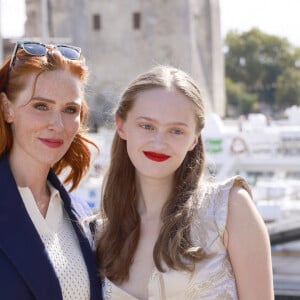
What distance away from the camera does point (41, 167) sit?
7.57 feet

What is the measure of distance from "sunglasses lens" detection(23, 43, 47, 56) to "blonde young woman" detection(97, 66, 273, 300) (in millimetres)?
294

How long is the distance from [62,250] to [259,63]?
53203mm

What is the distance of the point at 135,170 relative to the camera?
7.80 ft

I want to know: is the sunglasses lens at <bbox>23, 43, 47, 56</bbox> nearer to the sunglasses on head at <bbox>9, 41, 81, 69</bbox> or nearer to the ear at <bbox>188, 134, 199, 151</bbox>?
the sunglasses on head at <bbox>9, 41, 81, 69</bbox>

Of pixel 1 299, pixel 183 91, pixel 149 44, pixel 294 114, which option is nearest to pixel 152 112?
pixel 183 91

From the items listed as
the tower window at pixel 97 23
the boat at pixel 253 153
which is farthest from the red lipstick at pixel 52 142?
the tower window at pixel 97 23

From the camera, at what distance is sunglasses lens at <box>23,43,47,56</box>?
2.25 m

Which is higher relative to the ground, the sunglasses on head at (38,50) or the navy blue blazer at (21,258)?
the sunglasses on head at (38,50)

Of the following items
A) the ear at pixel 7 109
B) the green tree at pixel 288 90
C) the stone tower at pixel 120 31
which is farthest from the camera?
the green tree at pixel 288 90

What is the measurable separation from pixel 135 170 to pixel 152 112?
0.28 m

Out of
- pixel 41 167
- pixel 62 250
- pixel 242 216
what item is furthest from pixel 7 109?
pixel 242 216

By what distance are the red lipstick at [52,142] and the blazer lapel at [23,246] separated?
15 centimetres

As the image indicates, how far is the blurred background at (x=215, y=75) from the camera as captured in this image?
10156mm

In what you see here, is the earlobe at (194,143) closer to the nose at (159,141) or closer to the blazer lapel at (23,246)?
the nose at (159,141)
